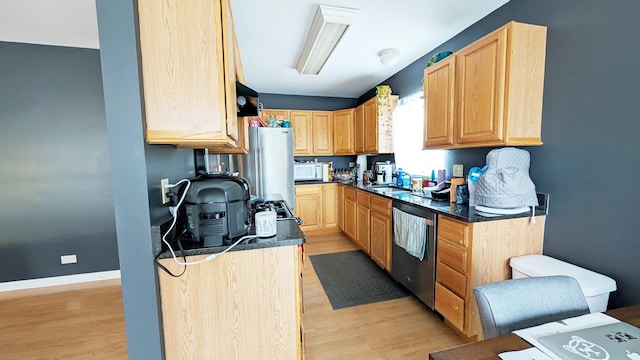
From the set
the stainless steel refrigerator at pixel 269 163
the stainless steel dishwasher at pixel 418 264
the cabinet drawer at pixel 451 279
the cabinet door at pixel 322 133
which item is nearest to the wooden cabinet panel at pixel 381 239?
the stainless steel dishwasher at pixel 418 264

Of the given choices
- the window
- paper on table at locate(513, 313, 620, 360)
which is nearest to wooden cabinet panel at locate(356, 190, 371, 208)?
the window

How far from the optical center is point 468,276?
1.70m

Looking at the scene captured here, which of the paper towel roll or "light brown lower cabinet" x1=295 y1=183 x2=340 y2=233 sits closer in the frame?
the paper towel roll

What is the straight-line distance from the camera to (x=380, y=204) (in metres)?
2.86

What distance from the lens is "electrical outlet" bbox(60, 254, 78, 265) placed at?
9.14ft

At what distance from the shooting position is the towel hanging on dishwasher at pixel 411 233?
2.09m

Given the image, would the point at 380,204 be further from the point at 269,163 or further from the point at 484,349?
the point at 484,349

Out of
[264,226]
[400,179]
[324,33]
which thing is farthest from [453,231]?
[324,33]

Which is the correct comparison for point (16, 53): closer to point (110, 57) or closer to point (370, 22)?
point (110, 57)

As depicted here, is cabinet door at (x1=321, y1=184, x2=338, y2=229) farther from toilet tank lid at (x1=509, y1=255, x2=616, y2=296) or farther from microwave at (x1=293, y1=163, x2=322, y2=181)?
toilet tank lid at (x1=509, y1=255, x2=616, y2=296)

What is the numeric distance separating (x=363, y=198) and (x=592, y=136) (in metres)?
2.19

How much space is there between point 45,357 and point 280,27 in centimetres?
307

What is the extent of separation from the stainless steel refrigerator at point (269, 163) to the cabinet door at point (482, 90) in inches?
84.7

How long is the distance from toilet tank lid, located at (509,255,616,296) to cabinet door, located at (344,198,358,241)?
214cm
